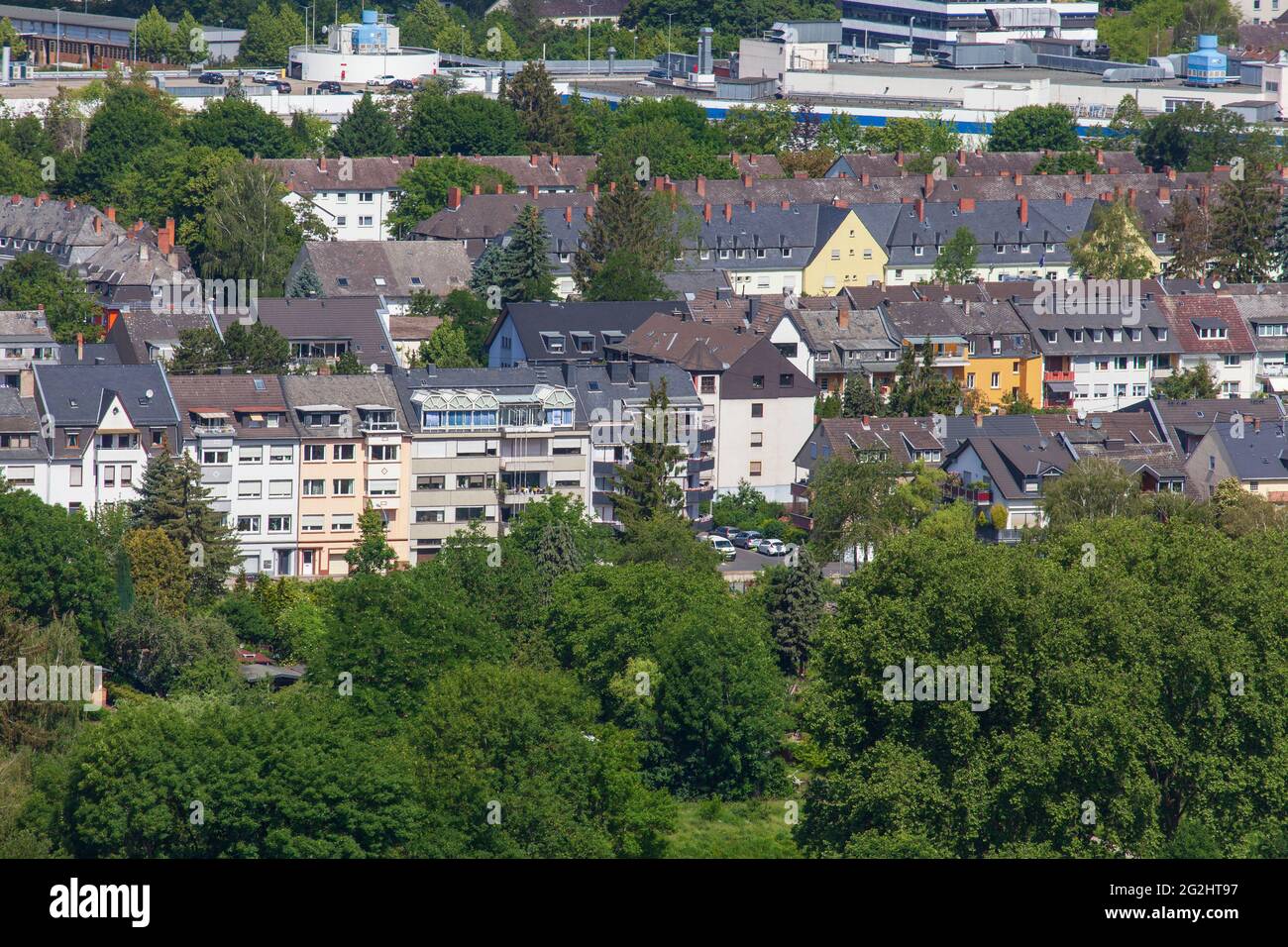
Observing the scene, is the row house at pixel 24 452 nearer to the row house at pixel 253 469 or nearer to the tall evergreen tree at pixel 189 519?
the row house at pixel 253 469

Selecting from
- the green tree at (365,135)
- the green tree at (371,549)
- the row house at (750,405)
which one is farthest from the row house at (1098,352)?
the green tree at (365,135)

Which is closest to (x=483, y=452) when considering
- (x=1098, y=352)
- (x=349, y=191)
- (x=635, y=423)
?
(x=635, y=423)

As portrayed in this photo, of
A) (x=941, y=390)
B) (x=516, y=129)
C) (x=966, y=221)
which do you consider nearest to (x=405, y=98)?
(x=516, y=129)

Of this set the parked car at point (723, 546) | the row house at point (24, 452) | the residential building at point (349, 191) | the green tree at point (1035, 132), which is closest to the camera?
the row house at point (24, 452)

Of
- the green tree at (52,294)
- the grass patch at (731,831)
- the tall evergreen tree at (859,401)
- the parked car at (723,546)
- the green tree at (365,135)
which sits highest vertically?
the green tree at (365,135)

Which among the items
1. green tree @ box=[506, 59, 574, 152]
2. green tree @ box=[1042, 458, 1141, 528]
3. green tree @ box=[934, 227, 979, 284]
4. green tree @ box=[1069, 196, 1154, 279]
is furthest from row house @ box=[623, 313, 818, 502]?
green tree @ box=[506, 59, 574, 152]

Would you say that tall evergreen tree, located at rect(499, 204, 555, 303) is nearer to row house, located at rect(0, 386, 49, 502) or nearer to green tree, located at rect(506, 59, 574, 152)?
row house, located at rect(0, 386, 49, 502)
